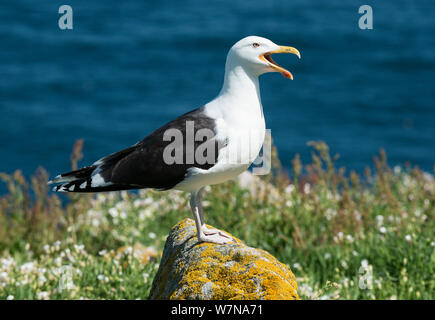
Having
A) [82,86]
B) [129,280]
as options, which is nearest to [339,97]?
[82,86]

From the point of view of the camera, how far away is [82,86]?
25.3 m

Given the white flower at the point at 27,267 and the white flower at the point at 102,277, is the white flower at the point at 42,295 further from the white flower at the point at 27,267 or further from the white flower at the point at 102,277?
the white flower at the point at 27,267

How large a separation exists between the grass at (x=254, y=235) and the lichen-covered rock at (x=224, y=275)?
1.56 meters

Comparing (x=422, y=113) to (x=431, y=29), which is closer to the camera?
(x=422, y=113)

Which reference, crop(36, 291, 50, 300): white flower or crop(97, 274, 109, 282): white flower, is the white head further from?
crop(36, 291, 50, 300): white flower

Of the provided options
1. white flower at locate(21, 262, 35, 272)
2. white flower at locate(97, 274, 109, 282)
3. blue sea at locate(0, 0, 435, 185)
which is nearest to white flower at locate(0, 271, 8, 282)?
white flower at locate(21, 262, 35, 272)

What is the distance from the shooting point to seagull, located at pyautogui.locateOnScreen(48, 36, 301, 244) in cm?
539

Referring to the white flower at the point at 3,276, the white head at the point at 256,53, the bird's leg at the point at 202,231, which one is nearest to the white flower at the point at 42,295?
the white flower at the point at 3,276

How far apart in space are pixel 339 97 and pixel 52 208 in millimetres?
17645

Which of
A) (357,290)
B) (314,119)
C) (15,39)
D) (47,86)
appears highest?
(15,39)

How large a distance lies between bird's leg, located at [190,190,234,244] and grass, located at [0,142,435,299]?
1470 millimetres

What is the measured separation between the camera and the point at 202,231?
5562 mm

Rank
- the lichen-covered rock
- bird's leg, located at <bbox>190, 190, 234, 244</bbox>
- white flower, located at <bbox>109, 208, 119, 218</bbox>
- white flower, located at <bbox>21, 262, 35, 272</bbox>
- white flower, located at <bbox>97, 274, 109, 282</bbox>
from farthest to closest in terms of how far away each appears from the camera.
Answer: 1. white flower, located at <bbox>109, 208, 119, 218</bbox>
2. white flower, located at <bbox>21, 262, 35, 272</bbox>
3. white flower, located at <bbox>97, 274, 109, 282</bbox>
4. bird's leg, located at <bbox>190, 190, 234, 244</bbox>
5. the lichen-covered rock

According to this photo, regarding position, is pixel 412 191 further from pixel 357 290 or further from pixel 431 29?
pixel 431 29
